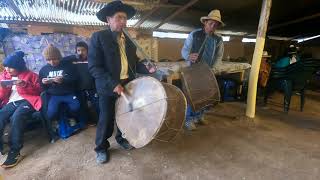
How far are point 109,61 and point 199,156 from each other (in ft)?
4.35

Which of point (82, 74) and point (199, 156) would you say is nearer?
point (199, 156)

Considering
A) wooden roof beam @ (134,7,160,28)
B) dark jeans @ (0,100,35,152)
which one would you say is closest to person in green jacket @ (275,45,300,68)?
wooden roof beam @ (134,7,160,28)

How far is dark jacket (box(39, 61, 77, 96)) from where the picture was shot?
9.05 feet

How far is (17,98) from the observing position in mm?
2613

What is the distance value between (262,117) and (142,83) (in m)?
2.52

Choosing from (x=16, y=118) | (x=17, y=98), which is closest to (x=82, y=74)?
(x=17, y=98)

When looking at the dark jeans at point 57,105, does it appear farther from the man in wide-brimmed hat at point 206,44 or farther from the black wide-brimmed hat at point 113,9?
the man in wide-brimmed hat at point 206,44

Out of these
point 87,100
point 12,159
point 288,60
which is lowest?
point 12,159

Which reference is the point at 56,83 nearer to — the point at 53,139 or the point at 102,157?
the point at 53,139

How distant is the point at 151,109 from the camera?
5.87 feet

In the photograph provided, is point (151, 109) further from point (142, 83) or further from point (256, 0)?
point (256, 0)

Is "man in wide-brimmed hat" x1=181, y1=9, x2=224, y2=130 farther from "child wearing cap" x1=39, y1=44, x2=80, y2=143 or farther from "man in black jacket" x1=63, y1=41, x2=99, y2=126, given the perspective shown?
"child wearing cap" x1=39, y1=44, x2=80, y2=143

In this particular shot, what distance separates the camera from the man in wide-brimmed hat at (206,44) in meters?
2.71

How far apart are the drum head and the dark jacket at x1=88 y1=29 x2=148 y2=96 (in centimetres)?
16
